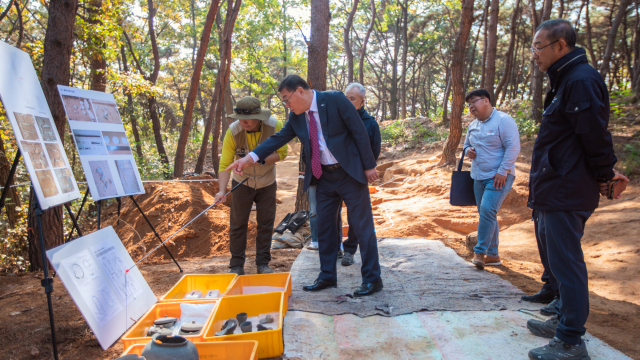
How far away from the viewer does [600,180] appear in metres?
2.33

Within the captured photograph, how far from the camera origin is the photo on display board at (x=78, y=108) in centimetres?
340

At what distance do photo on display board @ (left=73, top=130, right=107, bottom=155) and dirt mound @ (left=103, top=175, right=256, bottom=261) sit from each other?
2585 mm

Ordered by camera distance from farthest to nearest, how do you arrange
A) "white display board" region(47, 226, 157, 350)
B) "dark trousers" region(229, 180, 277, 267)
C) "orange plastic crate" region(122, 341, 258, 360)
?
1. "dark trousers" region(229, 180, 277, 267)
2. "white display board" region(47, 226, 157, 350)
3. "orange plastic crate" region(122, 341, 258, 360)

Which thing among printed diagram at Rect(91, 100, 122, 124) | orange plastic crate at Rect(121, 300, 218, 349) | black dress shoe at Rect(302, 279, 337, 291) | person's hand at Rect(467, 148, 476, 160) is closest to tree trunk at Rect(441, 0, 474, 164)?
person's hand at Rect(467, 148, 476, 160)

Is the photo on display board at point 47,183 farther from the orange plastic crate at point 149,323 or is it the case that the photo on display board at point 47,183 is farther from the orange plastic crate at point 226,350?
the orange plastic crate at point 226,350

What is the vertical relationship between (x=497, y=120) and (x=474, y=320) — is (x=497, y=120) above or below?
above

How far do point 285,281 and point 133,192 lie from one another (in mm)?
1676

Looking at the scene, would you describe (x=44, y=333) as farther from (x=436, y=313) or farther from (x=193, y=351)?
(x=436, y=313)

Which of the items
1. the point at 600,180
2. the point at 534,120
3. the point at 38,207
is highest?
the point at 534,120

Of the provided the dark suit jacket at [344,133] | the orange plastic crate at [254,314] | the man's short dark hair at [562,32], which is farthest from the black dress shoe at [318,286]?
the man's short dark hair at [562,32]

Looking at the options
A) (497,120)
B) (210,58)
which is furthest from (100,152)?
(210,58)

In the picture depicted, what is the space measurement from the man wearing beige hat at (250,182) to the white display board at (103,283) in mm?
1062

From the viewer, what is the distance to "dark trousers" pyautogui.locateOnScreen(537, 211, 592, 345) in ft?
7.39

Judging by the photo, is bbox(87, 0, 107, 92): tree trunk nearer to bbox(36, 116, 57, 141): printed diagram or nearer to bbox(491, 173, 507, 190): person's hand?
bbox(36, 116, 57, 141): printed diagram
